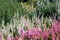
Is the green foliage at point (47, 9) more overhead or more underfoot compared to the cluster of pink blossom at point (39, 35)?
more underfoot

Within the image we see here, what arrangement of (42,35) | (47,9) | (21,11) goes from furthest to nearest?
1. (47,9)
2. (21,11)
3. (42,35)

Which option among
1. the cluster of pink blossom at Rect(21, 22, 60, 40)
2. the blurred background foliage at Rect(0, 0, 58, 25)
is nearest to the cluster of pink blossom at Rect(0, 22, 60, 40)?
the cluster of pink blossom at Rect(21, 22, 60, 40)

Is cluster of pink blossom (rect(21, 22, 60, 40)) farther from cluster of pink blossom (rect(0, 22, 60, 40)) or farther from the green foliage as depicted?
the green foliage

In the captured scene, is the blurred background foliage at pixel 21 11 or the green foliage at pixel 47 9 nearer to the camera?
the blurred background foliage at pixel 21 11

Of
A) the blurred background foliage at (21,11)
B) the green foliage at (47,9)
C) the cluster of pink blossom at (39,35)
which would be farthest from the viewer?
the green foliage at (47,9)

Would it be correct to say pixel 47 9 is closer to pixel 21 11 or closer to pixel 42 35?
pixel 21 11

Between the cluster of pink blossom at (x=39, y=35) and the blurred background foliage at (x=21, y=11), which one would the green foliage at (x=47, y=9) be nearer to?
the blurred background foliage at (x=21, y=11)

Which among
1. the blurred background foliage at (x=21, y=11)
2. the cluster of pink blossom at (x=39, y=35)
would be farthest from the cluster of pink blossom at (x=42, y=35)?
the blurred background foliage at (x=21, y=11)

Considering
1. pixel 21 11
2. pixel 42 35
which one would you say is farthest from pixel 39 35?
pixel 21 11

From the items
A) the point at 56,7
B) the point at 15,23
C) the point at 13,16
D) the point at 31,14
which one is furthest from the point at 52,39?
the point at 56,7

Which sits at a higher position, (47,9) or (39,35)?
(39,35)

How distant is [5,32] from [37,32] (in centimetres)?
75

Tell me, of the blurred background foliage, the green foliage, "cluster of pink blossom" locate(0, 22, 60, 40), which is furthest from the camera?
the green foliage

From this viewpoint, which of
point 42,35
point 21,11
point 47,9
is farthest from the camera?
point 47,9
